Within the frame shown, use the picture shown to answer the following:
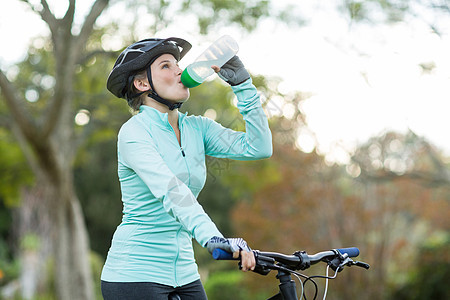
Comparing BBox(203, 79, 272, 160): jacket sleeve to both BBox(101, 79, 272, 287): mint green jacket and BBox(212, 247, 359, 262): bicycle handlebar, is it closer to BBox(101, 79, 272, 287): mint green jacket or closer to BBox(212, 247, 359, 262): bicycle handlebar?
BBox(101, 79, 272, 287): mint green jacket

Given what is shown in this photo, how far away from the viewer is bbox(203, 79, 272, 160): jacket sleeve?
2.46 m

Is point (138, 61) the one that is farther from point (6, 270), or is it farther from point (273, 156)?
point (6, 270)

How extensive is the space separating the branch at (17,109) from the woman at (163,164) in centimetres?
654

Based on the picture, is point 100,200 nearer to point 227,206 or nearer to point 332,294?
point 227,206

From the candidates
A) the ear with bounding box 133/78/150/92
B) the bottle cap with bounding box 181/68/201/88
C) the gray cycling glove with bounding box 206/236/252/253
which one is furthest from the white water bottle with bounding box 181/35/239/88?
the gray cycling glove with bounding box 206/236/252/253

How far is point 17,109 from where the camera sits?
8.90 metres

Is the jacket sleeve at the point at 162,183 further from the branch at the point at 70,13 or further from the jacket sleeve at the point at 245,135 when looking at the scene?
the branch at the point at 70,13

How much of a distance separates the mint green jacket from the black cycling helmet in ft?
0.71

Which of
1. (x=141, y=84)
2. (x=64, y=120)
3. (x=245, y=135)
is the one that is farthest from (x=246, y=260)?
(x=64, y=120)

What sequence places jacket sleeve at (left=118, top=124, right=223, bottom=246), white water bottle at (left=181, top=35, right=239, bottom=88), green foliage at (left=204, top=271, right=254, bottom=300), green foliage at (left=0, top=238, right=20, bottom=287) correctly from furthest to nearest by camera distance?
green foliage at (left=0, top=238, right=20, bottom=287) → green foliage at (left=204, top=271, right=254, bottom=300) → white water bottle at (left=181, top=35, right=239, bottom=88) → jacket sleeve at (left=118, top=124, right=223, bottom=246)

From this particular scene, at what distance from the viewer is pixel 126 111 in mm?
11430

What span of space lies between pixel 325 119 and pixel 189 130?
8962 mm

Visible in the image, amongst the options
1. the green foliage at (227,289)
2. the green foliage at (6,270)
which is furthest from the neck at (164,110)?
the green foliage at (6,270)

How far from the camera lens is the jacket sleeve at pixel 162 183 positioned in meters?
1.96
